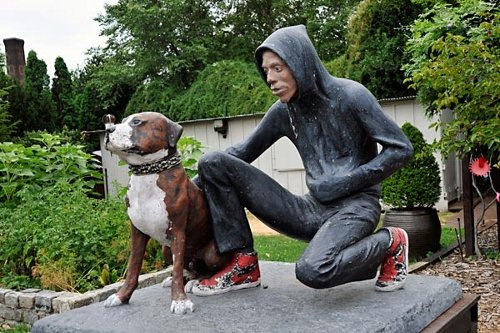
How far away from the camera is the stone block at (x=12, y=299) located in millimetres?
4406

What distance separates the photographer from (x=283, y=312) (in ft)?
6.95

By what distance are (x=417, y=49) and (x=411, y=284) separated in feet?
13.3

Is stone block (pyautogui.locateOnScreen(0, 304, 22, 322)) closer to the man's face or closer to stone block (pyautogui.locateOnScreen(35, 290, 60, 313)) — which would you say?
stone block (pyautogui.locateOnScreen(35, 290, 60, 313))

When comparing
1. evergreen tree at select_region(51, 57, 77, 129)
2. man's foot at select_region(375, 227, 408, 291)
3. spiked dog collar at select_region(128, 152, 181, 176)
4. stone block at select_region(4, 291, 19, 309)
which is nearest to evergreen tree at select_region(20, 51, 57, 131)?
evergreen tree at select_region(51, 57, 77, 129)

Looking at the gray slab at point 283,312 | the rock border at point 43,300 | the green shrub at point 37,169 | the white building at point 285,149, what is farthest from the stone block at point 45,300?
the white building at point 285,149

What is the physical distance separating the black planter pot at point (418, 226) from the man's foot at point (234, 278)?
3.82 meters

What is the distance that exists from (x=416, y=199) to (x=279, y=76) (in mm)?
4284

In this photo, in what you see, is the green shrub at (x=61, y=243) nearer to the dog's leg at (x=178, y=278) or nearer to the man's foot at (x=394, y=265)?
the dog's leg at (x=178, y=278)

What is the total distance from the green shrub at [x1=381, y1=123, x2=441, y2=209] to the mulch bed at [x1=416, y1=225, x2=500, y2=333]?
673 millimetres

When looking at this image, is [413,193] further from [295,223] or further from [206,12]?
[206,12]

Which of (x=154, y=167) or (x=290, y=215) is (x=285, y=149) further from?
(x=154, y=167)

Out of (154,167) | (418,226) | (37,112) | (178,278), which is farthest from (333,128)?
(37,112)

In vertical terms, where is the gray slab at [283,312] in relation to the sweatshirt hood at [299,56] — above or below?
below

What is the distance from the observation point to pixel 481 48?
14.8ft
